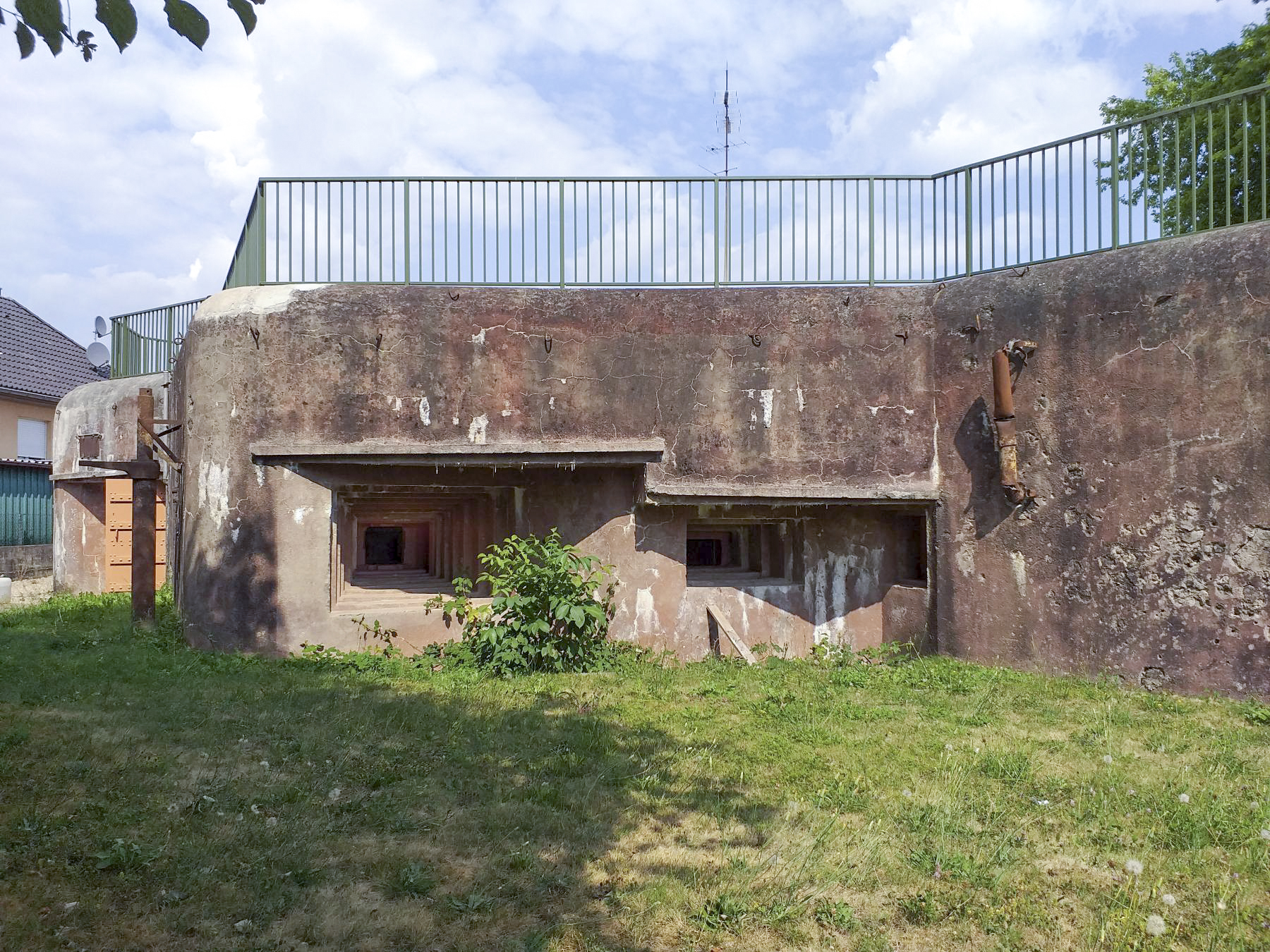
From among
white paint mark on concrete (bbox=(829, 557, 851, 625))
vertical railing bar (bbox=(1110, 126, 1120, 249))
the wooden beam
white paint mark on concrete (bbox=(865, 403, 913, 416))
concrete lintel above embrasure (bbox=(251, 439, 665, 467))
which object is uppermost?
vertical railing bar (bbox=(1110, 126, 1120, 249))

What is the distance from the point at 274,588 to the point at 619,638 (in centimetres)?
312

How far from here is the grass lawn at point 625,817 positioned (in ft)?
10.2

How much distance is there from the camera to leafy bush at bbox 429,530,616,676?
7160 mm

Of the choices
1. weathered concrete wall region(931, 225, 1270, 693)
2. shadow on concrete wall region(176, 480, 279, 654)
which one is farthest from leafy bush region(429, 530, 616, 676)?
weathered concrete wall region(931, 225, 1270, 693)

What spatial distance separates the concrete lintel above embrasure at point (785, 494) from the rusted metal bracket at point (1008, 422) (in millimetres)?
736

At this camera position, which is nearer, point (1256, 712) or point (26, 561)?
point (1256, 712)

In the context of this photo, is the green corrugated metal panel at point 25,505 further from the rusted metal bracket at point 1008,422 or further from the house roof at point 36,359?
the rusted metal bracket at point 1008,422

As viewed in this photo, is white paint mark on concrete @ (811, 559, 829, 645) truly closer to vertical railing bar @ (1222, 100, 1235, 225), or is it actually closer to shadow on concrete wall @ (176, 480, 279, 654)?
vertical railing bar @ (1222, 100, 1235, 225)

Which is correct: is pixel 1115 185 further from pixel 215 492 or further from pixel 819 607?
pixel 215 492

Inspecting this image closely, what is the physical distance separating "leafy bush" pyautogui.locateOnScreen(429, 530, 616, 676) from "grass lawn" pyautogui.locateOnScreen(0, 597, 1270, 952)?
67 centimetres

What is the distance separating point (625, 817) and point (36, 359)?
22.6 metres

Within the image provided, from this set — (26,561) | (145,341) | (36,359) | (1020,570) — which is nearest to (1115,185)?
(1020,570)

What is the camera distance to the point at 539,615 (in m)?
7.28

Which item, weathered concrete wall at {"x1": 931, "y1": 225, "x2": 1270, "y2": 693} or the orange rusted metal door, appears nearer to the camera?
weathered concrete wall at {"x1": 931, "y1": 225, "x2": 1270, "y2": 693}
